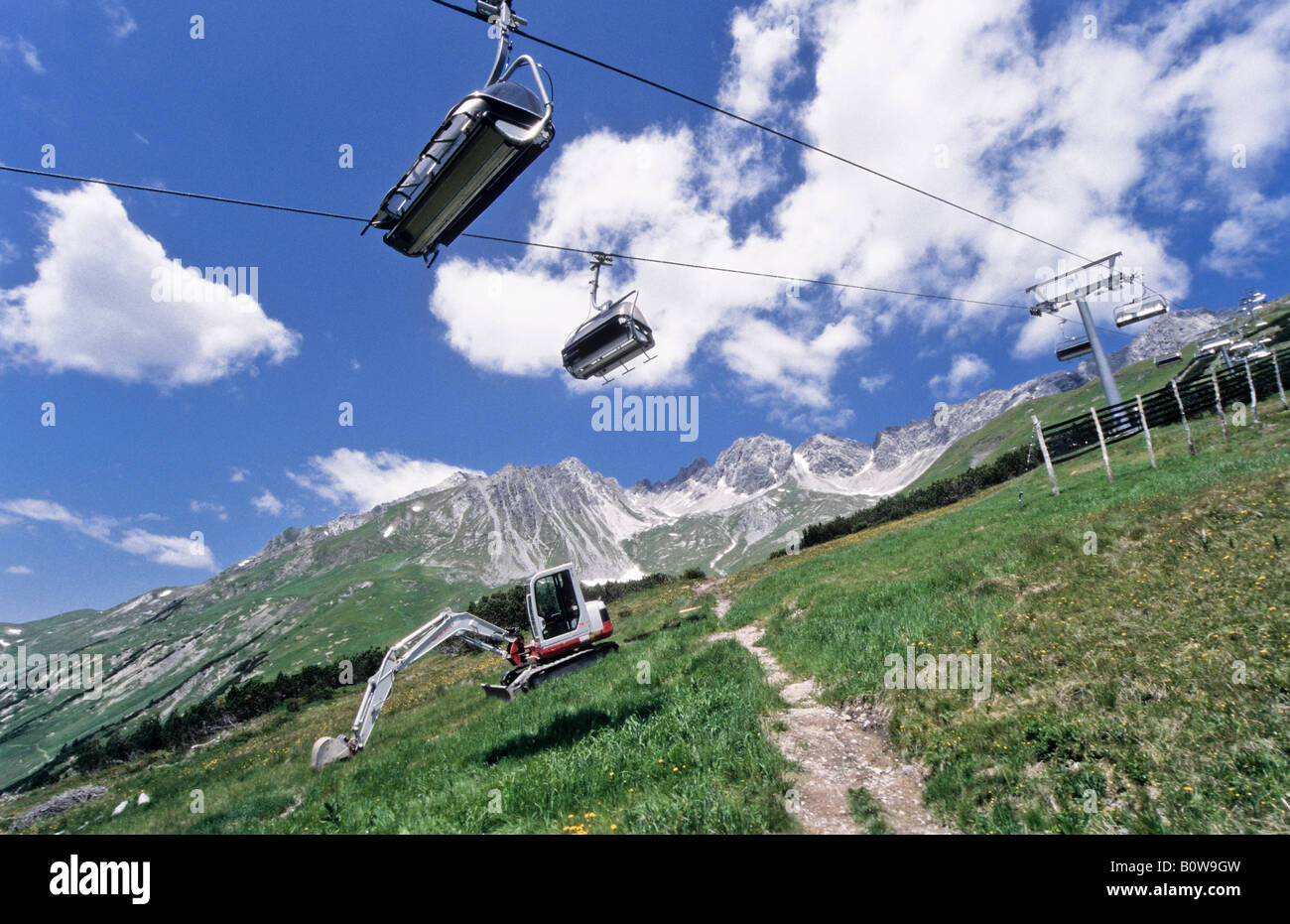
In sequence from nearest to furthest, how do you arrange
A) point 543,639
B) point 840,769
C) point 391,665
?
1. point 840,769
2. point 391,665
3. point 543,639

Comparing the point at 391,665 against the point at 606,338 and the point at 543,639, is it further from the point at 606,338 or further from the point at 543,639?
the point at 606,338

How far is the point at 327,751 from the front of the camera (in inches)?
565

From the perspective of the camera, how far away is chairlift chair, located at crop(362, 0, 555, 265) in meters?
8.41

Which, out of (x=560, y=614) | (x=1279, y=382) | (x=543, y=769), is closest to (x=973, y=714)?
(x=543, y=769)

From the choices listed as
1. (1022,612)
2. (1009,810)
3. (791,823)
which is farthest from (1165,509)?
(791,823)

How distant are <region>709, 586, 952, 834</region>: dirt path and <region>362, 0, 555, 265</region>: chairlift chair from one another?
33.8 feet

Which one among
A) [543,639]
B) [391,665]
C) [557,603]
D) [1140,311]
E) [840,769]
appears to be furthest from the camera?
[1140,311]

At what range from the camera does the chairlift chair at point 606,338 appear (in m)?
15.4

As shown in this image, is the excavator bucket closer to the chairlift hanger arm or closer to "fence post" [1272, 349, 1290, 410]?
the chairlift hanger arm

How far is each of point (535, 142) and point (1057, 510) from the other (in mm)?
20433

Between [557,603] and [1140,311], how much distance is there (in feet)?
146

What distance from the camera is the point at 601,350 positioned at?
53.0ft

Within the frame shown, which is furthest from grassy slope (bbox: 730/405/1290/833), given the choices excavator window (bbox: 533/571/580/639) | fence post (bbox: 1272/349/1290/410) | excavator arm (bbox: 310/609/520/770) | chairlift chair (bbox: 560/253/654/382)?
fence post (bbox: 1272/349/1290/410)
